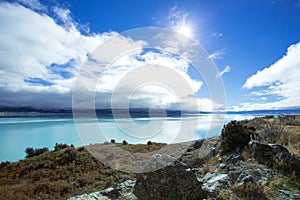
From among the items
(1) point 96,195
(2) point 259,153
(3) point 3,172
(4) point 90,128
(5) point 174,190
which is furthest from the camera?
(3) point 3,172

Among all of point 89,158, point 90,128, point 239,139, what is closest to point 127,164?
point 89,158

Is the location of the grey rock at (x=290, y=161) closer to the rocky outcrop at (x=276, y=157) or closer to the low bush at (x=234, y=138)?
the rocky outcrop at (x=276, y=157)

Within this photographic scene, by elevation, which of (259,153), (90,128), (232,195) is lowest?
(232,195)

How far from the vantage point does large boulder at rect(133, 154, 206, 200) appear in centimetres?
549

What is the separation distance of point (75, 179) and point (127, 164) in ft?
18.6

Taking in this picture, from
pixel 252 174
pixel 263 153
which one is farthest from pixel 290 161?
pixel 252 174

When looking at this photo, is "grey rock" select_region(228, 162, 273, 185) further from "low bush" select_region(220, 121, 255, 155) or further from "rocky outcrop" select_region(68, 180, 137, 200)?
"low bush" select_region(220, 121, 255, 155)

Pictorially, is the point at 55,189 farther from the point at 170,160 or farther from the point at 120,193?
the point at 170,160

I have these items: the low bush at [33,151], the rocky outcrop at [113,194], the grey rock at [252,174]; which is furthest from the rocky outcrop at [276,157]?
the low bush at [33,151]

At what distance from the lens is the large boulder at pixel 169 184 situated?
18.0ft

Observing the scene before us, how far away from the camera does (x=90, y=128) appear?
1057 centimetres

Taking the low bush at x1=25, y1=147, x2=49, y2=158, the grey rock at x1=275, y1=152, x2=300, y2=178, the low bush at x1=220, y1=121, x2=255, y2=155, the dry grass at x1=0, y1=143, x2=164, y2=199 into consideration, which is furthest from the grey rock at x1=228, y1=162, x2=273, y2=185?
the low bush at x1=25, y1=147, x2=49, y2=158

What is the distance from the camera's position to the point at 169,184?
5559mm

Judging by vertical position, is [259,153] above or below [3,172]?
above
